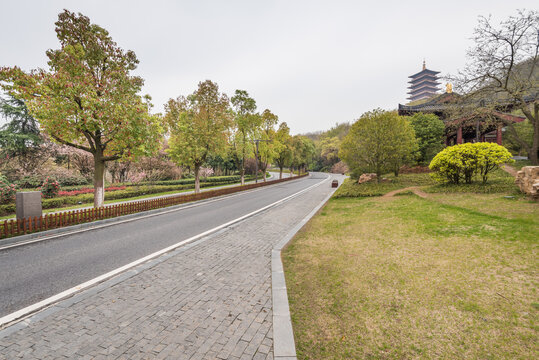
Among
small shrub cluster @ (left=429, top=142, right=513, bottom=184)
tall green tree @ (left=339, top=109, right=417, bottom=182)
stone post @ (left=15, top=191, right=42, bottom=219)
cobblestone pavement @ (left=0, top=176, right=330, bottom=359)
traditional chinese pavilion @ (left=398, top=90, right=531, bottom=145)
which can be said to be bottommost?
cobblestone pavement @ (left=0, top=176, right=330, bottom=359)

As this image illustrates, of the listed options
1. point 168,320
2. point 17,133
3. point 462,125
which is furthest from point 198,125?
point 462,125

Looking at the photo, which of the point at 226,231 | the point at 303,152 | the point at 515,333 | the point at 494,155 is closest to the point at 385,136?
the point at 494,155

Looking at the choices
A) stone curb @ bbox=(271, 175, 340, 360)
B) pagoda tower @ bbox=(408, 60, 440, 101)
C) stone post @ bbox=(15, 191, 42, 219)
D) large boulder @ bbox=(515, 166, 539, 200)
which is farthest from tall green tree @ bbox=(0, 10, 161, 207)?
pagoda tower @ bbox=(408, 60, 440, 101)

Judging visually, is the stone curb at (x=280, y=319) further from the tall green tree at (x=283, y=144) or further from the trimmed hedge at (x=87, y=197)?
the tall green tree at (x=283, y=144)

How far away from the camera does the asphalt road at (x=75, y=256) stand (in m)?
4.38

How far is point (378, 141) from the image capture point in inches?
728

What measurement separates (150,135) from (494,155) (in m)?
20.4

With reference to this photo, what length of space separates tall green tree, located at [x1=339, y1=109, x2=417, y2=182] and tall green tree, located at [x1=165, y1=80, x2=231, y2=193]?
1249 centimetres

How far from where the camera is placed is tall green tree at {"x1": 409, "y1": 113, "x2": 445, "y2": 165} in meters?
24.4

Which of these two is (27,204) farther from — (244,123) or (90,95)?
(244,123)

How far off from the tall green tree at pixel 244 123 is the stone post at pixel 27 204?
68.5 ft

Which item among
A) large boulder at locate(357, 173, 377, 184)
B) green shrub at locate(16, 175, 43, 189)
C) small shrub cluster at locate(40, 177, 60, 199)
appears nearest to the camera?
small shrub cluster at locate(40, 177, 60, 199)

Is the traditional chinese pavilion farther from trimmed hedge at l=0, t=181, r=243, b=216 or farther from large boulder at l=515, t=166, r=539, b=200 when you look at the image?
trimmed hedge at l=0, t=181, r=243, b=216

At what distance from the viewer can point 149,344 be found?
2.97 m
